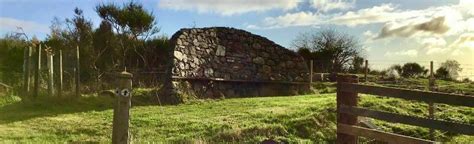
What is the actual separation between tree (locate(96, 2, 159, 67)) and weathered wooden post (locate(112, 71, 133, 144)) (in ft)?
56.8

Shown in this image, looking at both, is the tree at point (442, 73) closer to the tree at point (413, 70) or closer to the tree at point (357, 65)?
the tree at point (413, 70)

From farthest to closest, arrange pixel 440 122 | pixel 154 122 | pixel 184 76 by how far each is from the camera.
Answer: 1. pixel 184 76
2. pixel 154 122
3. pixel 440 122

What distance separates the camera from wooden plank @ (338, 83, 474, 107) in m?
5.66

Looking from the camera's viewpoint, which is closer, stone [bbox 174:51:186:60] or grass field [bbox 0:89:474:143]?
grass field [bbox 0:89:474:143]

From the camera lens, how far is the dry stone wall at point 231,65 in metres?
18.9

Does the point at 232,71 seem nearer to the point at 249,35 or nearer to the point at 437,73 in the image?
the point at 249,35

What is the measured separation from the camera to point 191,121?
11.3 meters

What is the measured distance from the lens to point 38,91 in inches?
603

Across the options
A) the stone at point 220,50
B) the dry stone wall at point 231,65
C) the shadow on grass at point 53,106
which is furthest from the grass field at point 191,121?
the stone at point 220,50

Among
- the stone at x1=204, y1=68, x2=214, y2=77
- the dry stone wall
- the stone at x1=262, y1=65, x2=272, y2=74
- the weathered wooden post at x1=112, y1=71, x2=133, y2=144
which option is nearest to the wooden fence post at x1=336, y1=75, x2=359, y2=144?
the weathered wooden post at x1=112, y1=71, x2=133, y2=144

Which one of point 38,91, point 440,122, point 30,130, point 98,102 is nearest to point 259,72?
point 98,102

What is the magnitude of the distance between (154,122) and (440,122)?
6.71 meters

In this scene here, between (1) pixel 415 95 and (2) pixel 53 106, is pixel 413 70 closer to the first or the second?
(2) pixel 53 106

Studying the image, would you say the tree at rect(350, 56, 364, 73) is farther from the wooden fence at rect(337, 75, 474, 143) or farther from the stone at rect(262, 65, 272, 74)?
the wooden fence at rect(337, 75, 474, 143)
